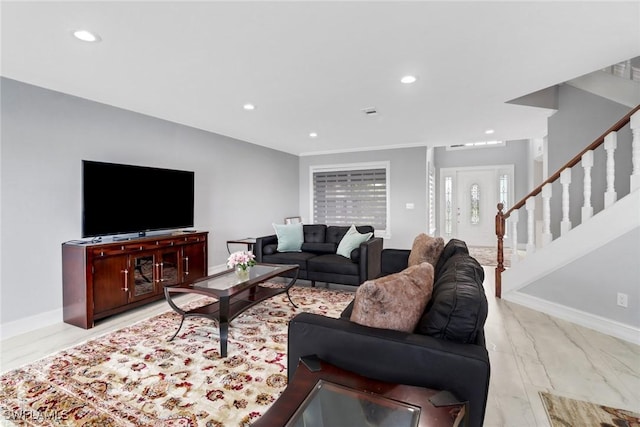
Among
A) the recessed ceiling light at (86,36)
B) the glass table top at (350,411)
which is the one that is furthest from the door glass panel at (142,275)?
the glass table top at (350,411)

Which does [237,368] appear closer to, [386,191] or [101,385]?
[101,385]

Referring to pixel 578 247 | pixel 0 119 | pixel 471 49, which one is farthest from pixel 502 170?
pixel 0 119

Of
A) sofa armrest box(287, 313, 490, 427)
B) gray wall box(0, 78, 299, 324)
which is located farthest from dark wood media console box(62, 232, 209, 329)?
sofa armrest box(287, 313, 490, 427)

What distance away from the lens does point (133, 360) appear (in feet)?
7.57

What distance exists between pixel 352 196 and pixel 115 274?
15.4ft

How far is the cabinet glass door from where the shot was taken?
11.0 feet

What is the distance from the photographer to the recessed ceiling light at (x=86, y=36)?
2.05 metres

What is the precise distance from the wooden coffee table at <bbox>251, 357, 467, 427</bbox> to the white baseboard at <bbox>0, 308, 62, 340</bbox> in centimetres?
321

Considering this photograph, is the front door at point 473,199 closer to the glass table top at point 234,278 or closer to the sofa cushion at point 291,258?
the sofa cushion at point 291,258

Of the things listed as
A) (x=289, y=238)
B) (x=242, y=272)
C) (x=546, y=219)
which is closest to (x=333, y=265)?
(x=289, y=238)

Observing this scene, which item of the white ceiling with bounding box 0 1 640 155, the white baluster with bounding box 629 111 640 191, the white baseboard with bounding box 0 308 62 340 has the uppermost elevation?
the white ceiling with bounding box 0 1 640 155

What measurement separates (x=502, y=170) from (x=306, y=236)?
574 centimetres

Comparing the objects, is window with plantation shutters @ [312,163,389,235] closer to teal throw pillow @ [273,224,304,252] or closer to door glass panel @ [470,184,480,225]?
teal throw pillow @ [273,224,304,252]

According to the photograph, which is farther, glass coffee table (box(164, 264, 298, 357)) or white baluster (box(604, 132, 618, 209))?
white baluster (box(604, 132, 618, 209))
